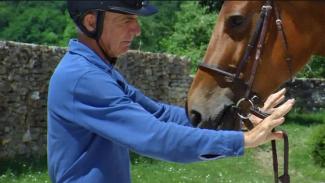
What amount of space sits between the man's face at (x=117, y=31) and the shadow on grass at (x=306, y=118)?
1224 centimetres

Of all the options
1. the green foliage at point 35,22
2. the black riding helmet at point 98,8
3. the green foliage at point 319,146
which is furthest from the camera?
the green foliage at point 35,22

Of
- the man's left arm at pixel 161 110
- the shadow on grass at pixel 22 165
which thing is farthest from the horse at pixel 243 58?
the shadow on grass at pixel 22 165

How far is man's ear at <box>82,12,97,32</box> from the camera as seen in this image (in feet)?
8.75

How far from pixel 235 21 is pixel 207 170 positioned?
614 cm

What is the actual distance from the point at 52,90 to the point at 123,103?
1.31ft

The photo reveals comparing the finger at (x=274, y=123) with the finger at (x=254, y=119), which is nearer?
the finger at (x=274, y=123)

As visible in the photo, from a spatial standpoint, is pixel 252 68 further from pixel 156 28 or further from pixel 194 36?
pixel 156 28

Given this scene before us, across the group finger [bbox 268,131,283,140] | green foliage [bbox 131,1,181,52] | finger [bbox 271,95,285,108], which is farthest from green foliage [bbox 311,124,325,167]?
green foliage [bbox 131,1,181,52]

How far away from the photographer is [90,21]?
2686 mm

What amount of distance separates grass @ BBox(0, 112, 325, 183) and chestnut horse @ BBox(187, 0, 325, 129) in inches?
186

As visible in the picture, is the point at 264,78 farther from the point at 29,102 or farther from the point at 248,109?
the point at 29,102

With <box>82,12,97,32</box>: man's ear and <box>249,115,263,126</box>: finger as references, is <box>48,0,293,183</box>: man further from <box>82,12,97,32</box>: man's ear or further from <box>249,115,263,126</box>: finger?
<box>249,115,263,126</box>: finger

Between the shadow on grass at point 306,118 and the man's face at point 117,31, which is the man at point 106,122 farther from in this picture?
the shadow on grass at point 306,118

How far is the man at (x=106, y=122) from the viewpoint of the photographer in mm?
2352
